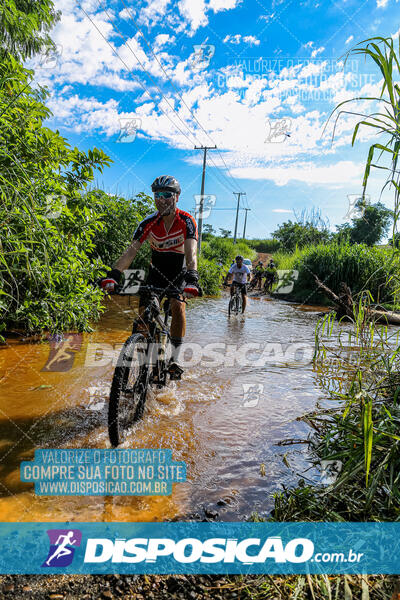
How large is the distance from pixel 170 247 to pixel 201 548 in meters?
3.17

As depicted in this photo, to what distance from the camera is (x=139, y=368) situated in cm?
340

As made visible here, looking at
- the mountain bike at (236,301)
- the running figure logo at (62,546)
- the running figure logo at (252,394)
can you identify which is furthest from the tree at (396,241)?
the mountain bike at (236,301)

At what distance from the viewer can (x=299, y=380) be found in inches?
207

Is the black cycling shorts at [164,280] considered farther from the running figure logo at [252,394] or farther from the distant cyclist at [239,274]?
the distant cyclist at [239,274]

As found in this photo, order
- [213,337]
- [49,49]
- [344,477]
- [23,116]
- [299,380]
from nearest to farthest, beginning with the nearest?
[344,477], [23,116], [299,380], [213,337], [49,49]

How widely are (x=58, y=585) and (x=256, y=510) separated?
1248 mm

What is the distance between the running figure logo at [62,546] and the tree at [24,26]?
509 cm

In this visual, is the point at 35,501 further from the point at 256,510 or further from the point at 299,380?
the point at 299,380

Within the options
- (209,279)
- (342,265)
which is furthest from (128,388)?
(342,265)

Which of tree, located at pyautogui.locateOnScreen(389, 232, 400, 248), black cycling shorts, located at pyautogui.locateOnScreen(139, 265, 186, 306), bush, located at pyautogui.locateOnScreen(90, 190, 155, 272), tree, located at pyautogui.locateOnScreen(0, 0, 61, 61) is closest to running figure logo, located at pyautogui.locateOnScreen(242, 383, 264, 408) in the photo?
black cycling shorts, located at pyautogui.locateOnScreen(139, 265, 186, 306)

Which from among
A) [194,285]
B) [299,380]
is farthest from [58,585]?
[299,380]

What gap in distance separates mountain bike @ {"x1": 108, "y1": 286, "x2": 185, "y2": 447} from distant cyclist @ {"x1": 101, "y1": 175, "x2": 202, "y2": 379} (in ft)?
0.56

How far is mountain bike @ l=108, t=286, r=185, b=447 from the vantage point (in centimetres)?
295

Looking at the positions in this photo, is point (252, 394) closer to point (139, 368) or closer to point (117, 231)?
point (139, 368)
